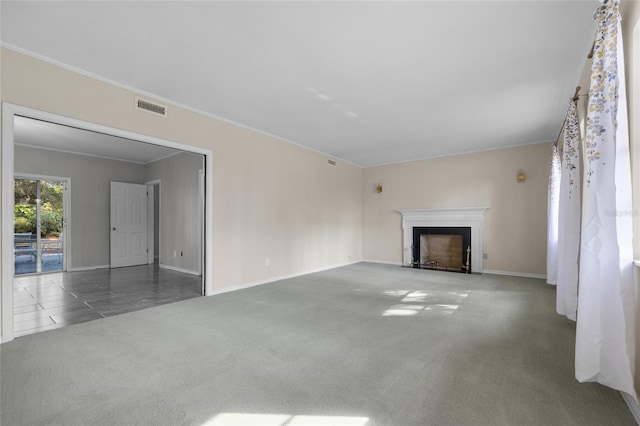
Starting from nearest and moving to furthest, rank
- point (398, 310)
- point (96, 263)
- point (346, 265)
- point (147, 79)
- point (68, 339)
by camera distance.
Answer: point (68, 339) → point (147, 79) → point (398, 310) → point (96, 263) → point (346, 265)

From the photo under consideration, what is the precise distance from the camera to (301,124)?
4816 millimetres

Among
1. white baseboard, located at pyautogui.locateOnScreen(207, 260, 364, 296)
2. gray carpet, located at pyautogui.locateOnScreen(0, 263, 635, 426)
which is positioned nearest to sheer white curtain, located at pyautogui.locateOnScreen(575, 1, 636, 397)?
gray carpet, located at pyautogui.locateOnScreen(0, 263, 635, 426)

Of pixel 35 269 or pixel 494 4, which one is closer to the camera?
pixel 494 4

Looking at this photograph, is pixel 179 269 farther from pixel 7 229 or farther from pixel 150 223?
pixel 7 229

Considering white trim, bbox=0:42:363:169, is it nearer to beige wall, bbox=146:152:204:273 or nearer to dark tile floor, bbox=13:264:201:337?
beige wall, bbox=146:152:204:273

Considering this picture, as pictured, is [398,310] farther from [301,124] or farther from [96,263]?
[96,263]

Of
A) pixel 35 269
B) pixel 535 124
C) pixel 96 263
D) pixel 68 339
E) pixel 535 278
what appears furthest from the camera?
pixel 96 263

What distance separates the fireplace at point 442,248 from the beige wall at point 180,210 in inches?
199

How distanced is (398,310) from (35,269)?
24.5 feet

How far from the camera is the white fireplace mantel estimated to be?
6.30 metres

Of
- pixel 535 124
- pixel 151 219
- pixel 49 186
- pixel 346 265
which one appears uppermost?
pixel 535 124

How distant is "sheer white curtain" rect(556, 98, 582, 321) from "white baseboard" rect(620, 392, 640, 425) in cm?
146

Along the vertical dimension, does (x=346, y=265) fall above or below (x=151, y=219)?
below

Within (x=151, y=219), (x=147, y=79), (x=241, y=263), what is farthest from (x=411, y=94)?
(x=151, y=219)
